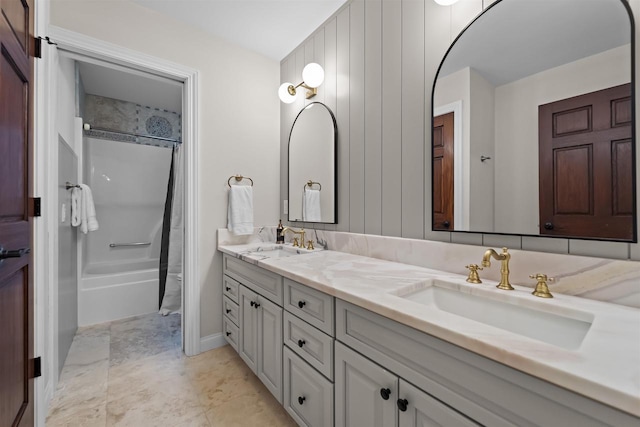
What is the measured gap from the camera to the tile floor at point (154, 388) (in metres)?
1.44

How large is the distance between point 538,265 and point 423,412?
0.66m

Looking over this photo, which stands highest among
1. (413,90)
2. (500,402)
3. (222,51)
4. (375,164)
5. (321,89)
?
(222,51)

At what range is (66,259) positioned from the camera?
2.00 m

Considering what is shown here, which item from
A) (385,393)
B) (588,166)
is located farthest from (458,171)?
(385,393)

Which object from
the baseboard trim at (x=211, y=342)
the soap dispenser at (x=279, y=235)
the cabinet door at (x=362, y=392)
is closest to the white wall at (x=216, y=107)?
the baseboard trim at (x=211, y=342)

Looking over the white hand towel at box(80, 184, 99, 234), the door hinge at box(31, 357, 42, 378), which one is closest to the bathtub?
the white hand towel at box(80, 184, 99, 234)

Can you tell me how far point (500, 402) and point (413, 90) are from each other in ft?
4.38

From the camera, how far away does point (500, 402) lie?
60 cm

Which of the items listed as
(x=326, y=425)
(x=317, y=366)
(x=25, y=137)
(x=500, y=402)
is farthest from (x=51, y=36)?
(x=500, y=402)

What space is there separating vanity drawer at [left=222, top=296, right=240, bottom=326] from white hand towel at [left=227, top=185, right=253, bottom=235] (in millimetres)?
516

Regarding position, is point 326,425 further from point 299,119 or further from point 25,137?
point 299,119

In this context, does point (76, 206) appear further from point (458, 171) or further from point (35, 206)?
point (458, 171)

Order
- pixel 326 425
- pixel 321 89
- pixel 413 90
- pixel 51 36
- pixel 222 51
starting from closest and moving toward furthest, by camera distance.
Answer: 1. pixel 326 425
2. pixel 413 90
3. pixel 51 36
4. pixel 321 89
5. pixel 222 51

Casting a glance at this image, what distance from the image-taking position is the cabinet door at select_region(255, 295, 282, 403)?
1.39 m
